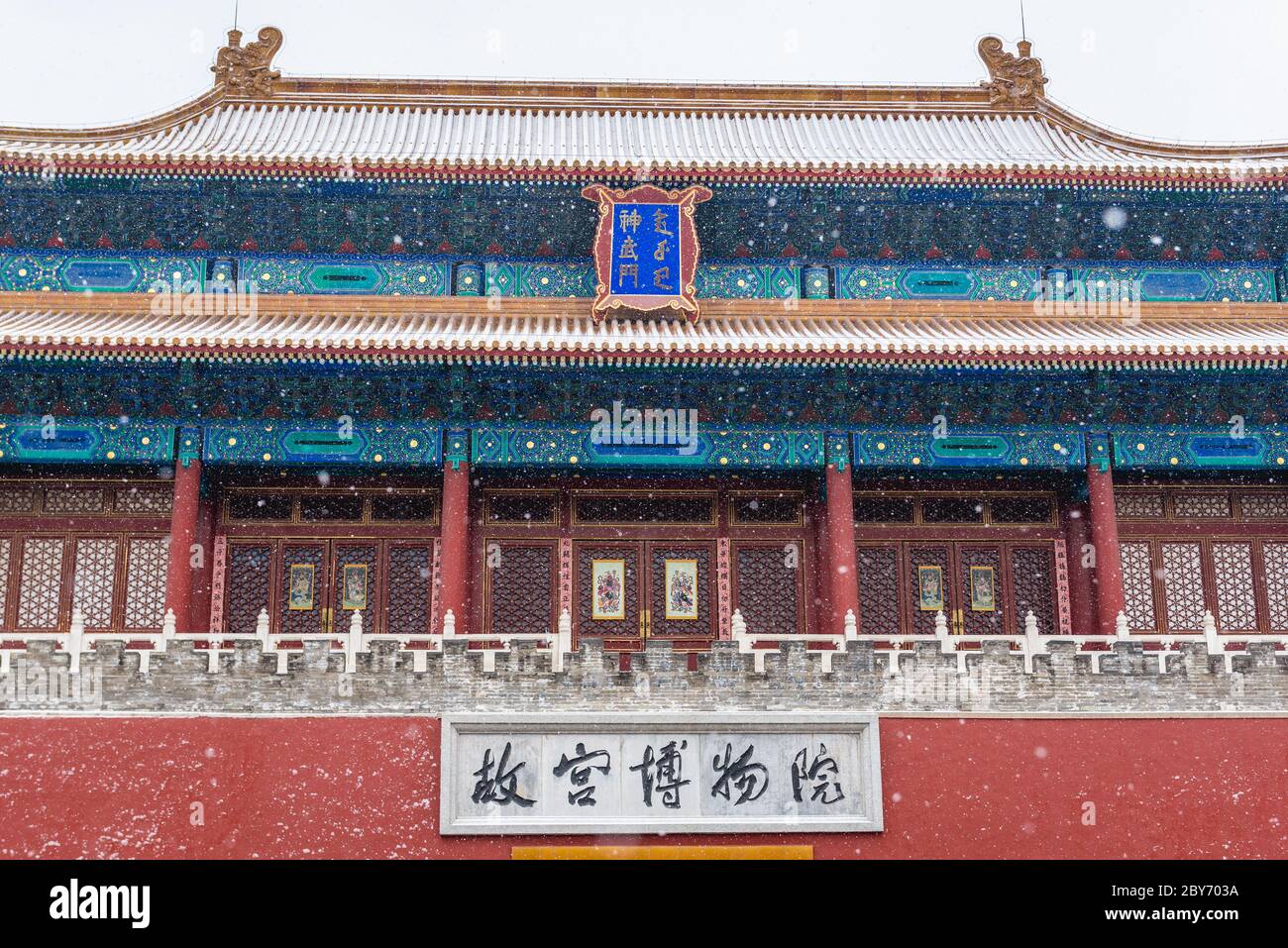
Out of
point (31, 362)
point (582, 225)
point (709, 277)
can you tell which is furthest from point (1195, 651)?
point (31, 362)

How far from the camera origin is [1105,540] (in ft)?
44.9

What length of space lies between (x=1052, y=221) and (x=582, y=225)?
5609 millimetres

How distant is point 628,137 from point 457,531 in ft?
23.5

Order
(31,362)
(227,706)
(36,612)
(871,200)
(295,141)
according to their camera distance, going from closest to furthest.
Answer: (227,706) → (31,362) → (36,612) → (871,200) → (295,141)

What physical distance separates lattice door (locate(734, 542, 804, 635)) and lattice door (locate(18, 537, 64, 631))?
24.2 ft

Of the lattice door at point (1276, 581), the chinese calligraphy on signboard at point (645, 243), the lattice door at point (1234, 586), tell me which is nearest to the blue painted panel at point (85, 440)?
the chinese calligraphy on signboard at point (645, 243)

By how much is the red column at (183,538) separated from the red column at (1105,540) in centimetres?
970

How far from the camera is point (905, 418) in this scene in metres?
14.0

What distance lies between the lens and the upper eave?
1430 cm

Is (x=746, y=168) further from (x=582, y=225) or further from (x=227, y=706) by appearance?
(x=227, y=706)

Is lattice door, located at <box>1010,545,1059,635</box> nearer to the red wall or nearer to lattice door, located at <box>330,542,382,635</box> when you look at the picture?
the red wall

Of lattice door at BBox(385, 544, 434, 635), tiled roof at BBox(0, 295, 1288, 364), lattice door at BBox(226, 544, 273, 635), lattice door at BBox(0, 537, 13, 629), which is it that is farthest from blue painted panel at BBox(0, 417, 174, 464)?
lattice door at BBox(385, 544, 434, 635)

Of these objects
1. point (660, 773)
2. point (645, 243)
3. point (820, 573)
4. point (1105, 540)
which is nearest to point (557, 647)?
point (660, 773)

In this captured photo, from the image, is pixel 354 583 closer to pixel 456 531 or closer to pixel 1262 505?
pixel 456 531
